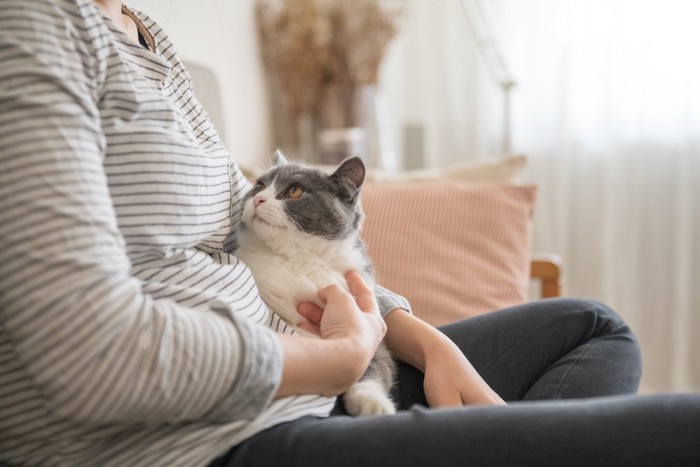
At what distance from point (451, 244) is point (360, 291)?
61 centimetres

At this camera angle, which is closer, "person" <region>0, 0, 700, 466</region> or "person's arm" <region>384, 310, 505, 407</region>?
"person" <region>0, 0, 700, 466</region>

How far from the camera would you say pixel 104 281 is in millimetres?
609

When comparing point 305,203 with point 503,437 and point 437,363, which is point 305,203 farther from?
point 503,437

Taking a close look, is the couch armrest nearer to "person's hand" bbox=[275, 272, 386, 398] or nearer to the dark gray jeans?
"person's hand" bbox=[275, 272, 386, 398]

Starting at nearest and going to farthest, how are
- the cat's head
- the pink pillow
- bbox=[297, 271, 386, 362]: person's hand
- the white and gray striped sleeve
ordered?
the white and gray striped sleeve
bbox=[297, 271, 386, 362]: person's hand
the cat's head
the pink pillow

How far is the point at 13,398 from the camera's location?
0.68 metres

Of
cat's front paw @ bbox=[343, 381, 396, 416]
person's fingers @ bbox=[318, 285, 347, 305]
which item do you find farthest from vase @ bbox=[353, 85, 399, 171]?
cat's front paw @ bbox=[343, 381, 396, 416]

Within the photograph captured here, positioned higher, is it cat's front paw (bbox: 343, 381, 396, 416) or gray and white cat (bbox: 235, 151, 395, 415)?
gray and white cat (bbox: 235, 151, 395, 415)

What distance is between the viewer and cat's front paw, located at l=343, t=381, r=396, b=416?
84 cm

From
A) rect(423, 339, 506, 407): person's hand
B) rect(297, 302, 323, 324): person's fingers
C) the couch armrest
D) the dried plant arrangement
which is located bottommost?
the couch armrest

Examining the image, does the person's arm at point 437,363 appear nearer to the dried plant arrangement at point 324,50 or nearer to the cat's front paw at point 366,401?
the cat's front paw at point 366,401

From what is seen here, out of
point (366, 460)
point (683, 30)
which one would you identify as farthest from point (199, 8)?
point (683, 30)

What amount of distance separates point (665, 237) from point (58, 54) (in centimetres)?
242

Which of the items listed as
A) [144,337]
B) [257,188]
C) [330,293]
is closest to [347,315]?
[330,293]
